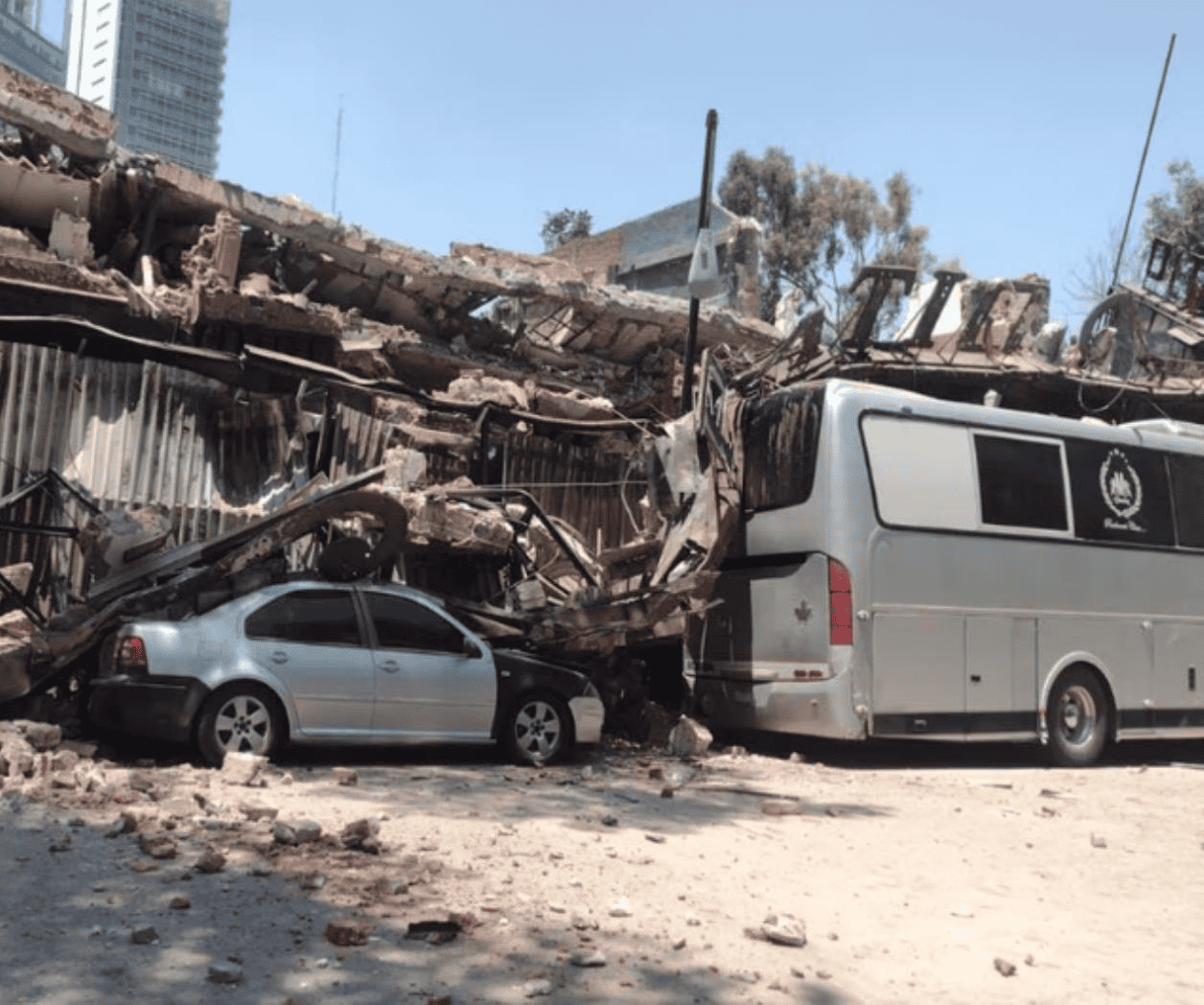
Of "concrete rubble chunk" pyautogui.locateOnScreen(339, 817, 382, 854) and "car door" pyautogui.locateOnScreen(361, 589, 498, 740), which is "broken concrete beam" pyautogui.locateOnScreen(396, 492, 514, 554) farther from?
"concrete rubble chunk" pyautogui.locateOnScreen(339, 817, 382, 854)

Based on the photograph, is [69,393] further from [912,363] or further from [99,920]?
[912,363]

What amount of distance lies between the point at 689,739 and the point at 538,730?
1.82 meters

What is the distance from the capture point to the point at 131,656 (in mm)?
8203

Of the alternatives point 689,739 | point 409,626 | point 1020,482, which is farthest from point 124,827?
point 1020,482

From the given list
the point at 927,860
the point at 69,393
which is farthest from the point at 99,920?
the point at 69,393

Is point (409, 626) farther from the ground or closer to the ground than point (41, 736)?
farther from the ground

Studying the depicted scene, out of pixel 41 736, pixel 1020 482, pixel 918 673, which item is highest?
pixel 1020 482

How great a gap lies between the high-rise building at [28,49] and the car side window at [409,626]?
120m

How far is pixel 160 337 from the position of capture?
1378 centimetres

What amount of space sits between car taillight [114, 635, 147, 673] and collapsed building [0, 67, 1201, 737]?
0.66m

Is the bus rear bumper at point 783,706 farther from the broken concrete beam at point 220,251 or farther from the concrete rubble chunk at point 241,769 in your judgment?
the broken concrete beam at point 220,251

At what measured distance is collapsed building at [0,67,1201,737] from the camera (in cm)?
1013

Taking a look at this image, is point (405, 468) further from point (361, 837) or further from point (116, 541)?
point (361, 837)

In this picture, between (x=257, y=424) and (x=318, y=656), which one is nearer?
(x=318, y=656)
